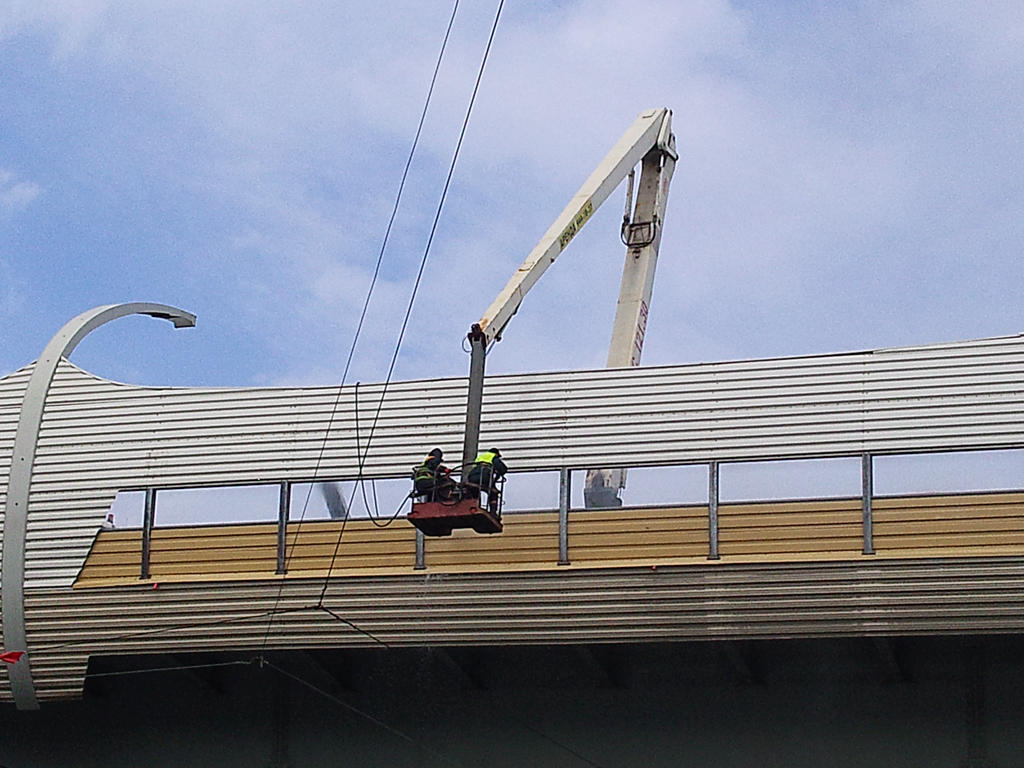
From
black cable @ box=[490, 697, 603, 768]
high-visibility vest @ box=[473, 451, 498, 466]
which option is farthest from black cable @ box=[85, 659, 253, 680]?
high-visibility vest @ box=[473, 451, 498, 466]

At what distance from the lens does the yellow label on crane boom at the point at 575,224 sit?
30297mm

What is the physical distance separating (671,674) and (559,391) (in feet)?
15.7

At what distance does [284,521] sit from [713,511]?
22.6 ft

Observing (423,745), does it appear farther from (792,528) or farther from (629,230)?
(629,230)

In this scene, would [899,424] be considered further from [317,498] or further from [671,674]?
Answer: [317,498]

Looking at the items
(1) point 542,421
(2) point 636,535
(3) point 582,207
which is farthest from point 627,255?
(2) point 636,535

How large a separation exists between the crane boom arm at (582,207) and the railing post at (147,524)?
6137mm

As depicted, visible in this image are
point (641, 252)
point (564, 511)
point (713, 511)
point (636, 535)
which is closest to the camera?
point (713, 511)

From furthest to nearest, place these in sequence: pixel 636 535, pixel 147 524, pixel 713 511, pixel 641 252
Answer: pixel 641 252 < pixel 147 524 < pixel 636 535 < pixel 713 511

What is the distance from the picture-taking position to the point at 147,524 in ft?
90.3

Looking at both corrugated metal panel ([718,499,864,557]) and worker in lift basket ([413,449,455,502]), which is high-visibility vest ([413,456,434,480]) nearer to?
worker in lift basket ([413,449,455,502])

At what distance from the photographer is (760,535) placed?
2455 centimetres

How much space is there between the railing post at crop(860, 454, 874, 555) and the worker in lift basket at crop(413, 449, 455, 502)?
19.4ft

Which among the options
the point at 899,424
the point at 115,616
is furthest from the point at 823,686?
the point at 115,616
